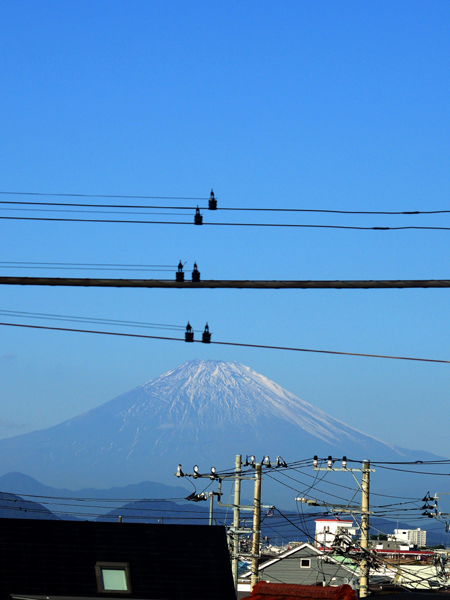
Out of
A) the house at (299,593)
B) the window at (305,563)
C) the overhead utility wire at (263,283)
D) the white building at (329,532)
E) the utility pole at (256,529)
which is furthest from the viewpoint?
the window at (305,563)

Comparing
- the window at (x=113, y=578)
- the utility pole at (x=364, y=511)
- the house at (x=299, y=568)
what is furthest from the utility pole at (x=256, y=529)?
the house at (x=299, y=568)

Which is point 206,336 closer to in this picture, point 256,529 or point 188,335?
point 188,335

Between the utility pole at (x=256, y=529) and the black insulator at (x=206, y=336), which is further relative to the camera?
the utility pole at (x=256, y=529)

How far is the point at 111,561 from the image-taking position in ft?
95.9

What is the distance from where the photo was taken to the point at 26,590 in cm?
2736

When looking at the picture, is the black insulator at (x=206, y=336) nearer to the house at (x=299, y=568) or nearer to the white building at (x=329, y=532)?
the white building at (x=329, y=532)

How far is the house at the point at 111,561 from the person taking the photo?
27.9 meters

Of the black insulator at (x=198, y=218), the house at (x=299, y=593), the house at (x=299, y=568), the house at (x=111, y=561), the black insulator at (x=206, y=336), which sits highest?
the black insulator at (x=198, y=218)

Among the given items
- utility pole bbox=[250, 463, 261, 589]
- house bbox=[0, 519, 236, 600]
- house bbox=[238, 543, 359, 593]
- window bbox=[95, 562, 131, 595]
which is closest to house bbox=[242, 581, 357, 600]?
house bbox=[0, 519, 236, 600]

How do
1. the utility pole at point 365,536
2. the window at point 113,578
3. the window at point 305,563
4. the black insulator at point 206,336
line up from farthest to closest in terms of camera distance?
the window at point 305,563, the utility pole at point 365,536, the window at point 113,578, the black insulator at point 206,336

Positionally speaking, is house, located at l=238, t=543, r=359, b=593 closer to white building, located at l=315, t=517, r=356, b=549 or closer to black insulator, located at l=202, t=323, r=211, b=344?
white building, located at l=315, t=517, r=356, b=549

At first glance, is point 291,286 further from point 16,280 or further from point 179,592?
point 179,592

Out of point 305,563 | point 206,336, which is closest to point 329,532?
point 305,563

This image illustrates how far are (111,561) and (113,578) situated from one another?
25.1 inches
